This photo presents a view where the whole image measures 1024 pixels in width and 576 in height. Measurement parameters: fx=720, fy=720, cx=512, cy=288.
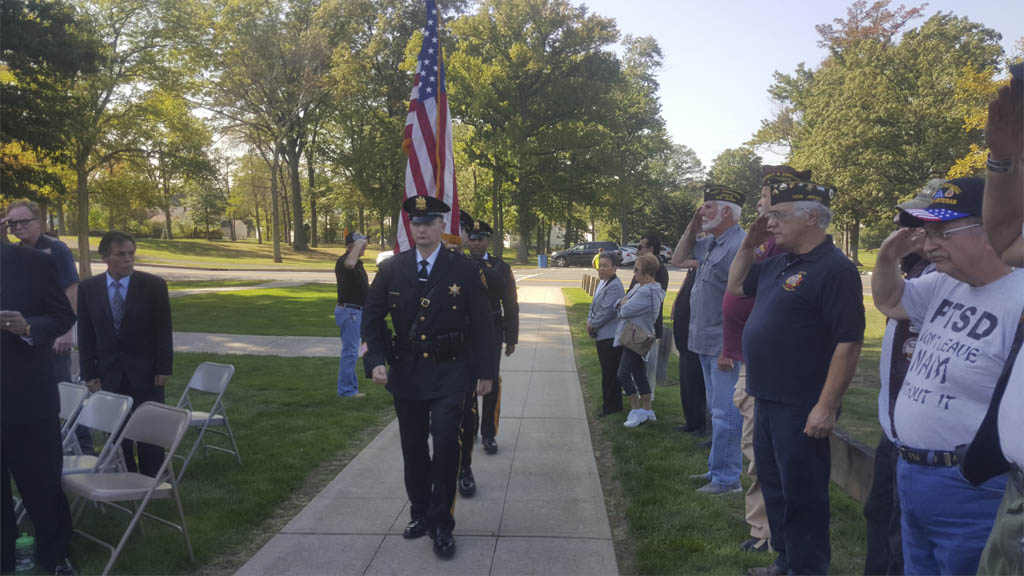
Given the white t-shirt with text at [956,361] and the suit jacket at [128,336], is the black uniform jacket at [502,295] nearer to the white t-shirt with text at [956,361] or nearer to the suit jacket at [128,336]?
the suit jacket at [128,336]

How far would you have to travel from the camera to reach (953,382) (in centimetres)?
254

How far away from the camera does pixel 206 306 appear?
1933 centimetres

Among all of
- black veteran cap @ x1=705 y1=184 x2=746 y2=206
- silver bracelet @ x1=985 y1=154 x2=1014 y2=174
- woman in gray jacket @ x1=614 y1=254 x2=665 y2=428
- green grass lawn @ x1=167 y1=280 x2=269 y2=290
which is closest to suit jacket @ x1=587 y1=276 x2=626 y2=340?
woman in gray jacket @ x1=614 y1=254 x2=665 y2=428

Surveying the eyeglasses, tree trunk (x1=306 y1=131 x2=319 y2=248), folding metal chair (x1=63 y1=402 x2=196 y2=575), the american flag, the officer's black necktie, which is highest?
tree trunk (x1=306 y1=131 x2=319 y2=248)

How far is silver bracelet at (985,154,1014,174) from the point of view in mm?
2035

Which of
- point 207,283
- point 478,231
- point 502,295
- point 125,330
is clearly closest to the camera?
point 125,330

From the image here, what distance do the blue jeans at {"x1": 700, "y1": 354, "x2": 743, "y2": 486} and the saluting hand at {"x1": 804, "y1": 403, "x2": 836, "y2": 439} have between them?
1590 millimetres

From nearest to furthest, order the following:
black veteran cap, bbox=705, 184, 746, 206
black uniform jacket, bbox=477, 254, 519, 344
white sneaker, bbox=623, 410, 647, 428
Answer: black veteran cap, bbox=705, 184, 746, 206, black uniform jacket, bbox=477, 254, 519, 344, white sneaker, bbox=623, 410, 647, 428

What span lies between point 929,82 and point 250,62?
35.4 m

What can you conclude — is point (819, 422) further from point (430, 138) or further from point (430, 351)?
point (430, 138)

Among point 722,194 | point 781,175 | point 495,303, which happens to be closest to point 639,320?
point 495,303

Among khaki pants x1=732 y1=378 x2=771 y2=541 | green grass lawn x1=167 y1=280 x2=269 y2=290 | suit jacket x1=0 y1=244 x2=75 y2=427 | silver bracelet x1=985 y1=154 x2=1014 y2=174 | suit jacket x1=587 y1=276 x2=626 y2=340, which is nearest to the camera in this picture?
silver bracelet x1=985 y1=154 x2=1014 y2=174

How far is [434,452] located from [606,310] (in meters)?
3.78

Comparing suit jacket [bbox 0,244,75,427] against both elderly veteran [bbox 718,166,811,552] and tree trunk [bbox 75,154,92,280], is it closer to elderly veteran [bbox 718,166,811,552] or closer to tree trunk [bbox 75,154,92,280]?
elderly veteran [bbox 718,166,811,552]
